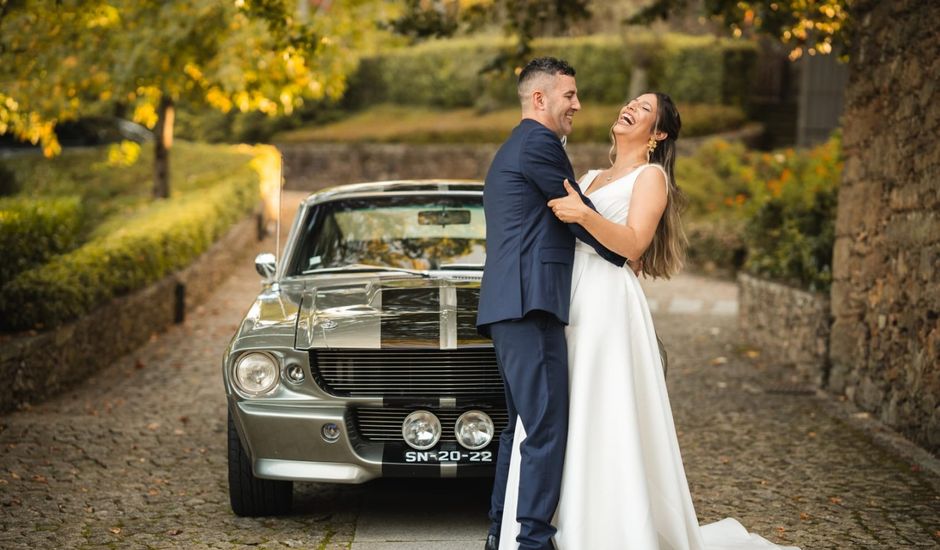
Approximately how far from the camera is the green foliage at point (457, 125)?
26.8 m

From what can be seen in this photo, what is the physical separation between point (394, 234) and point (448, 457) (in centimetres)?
180

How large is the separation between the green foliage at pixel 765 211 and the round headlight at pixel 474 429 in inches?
230

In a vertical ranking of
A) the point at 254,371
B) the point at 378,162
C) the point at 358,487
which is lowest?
the point at 358,487

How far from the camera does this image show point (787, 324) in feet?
35.3

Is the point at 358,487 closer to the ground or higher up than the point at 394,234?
closer to the ground

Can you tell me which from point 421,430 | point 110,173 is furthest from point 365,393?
point 110,173

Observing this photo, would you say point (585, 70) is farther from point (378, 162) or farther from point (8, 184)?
point (8, 184)

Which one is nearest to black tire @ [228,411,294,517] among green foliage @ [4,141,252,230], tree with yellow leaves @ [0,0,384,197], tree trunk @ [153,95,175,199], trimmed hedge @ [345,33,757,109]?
tree with yellow leaves @ [0,0,384,197]

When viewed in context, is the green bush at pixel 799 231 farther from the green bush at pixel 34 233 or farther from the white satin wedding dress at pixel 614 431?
the green bush at pixel 34 233

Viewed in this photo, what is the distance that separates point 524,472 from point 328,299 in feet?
5.86

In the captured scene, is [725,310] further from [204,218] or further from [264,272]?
[264,272]

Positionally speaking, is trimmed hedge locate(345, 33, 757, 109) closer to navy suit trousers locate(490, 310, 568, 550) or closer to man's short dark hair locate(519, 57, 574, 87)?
man's short dark hair locate(519, 57, 574, 87)

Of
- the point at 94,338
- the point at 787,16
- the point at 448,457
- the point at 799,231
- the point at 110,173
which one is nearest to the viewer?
the point at 448,457

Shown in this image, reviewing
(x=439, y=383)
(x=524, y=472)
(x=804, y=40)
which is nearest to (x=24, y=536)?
(x=439, y=383)
